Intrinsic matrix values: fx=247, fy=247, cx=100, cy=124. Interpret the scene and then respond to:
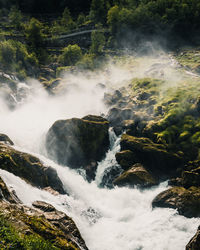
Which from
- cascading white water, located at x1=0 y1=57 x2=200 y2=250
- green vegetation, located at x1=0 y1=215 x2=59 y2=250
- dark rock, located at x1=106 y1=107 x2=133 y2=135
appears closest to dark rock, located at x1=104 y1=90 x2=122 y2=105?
dark rock, located at x1=106 y1=107 x2=133 y2=135

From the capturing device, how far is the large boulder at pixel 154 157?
4081 cm

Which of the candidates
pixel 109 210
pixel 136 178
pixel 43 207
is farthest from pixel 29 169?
pixel 136 178

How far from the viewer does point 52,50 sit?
4515 inches

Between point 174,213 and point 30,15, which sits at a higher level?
point 30,15

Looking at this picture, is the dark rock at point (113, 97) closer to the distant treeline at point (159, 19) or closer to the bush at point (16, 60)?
the bush at point (16, 60)

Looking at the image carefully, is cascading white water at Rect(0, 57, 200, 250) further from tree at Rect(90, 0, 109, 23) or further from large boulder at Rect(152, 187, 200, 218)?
tree at Rect(90, 0, 109, 23)

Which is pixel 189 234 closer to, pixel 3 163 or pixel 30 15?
pixel 3 163

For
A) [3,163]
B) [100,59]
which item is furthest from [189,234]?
[100,59]

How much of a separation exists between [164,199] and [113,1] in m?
136

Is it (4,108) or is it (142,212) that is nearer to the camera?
(142,212)

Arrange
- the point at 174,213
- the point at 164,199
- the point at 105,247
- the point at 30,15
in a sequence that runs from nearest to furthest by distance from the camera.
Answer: the point at 105,247, the point at 174,213, the point at 164,199, the point at 30,15

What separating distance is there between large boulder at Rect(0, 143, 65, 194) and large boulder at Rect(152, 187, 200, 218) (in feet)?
43.2

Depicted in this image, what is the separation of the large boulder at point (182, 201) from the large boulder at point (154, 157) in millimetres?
7832

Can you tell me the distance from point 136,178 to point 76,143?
12671 mm
